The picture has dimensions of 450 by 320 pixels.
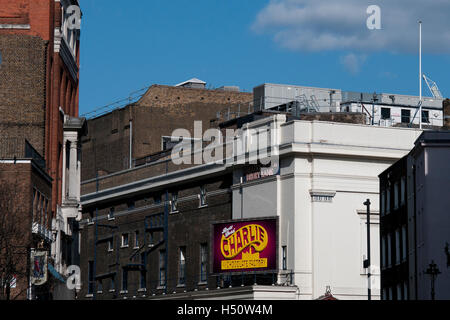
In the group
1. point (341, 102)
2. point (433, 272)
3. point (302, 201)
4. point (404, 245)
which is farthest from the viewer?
point (341, 102)

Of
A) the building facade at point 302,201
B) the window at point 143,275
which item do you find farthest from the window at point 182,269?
the window at point 143,275

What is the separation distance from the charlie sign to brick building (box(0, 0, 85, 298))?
41.9ft

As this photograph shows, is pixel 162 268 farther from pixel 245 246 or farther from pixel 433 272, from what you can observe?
pixel 433 272

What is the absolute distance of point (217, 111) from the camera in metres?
106

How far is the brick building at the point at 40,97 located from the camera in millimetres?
62344

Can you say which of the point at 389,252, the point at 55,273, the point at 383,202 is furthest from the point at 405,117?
the point at 55,273

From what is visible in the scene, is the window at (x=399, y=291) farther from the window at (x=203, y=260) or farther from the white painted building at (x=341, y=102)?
the window at (x=203, y=260)

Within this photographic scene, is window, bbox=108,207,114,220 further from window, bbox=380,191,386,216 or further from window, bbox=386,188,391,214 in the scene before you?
window, bbox=386,188,391,214

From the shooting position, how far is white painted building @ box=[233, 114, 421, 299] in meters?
73.9

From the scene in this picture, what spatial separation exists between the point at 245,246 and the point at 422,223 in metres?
17.9

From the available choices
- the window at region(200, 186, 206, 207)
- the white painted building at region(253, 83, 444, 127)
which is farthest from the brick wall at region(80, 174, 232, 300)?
the white painted building at region(253, 83, 444, 127)

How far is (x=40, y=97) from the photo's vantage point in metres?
62.8
